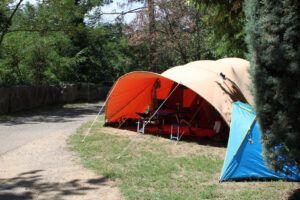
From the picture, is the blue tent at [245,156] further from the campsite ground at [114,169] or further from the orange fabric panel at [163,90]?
the orange fabric panel at [163,90]

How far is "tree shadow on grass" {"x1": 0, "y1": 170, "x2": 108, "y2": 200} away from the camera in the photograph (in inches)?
273

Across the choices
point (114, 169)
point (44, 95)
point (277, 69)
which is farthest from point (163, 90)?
point (44, 95)

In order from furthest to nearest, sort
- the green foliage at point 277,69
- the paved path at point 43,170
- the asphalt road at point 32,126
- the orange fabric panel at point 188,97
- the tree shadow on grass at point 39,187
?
1. the orange fabric panel at point 188,97
2. the asphalt road at point 32,126
3. the paved path at point 43,170
4. the tree shadow on grass at point 39,187
5. the green foliage at point 277,69

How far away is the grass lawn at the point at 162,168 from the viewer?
6820 millimetres

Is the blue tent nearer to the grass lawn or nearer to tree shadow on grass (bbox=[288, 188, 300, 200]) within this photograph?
the grass lawn

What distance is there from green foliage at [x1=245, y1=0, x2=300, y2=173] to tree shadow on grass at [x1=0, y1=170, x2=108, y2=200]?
9.96 ft

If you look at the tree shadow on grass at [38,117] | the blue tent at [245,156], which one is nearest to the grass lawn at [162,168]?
the blue tent at [245,156]

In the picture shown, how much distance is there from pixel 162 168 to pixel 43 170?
218 centimetres

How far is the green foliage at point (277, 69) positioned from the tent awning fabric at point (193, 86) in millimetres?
3240

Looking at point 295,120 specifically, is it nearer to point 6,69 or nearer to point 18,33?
point 6,69

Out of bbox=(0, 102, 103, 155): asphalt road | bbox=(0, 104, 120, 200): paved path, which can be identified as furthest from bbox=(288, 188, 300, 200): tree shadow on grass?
bbox=(0, 102, 103, 155): asphalt road

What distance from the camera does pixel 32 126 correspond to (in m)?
15.0

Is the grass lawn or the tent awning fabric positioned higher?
the tent awning fabric

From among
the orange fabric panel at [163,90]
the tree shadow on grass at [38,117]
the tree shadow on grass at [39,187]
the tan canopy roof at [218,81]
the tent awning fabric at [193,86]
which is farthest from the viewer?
the tree shadow on grass at [38,117]
